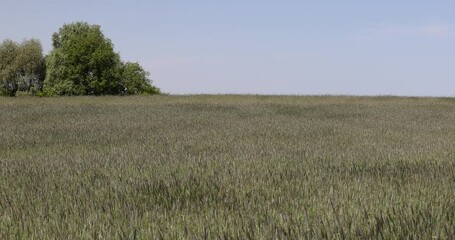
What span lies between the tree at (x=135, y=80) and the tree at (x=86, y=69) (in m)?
2.33

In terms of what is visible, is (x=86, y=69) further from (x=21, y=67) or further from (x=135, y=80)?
(x=21, y=67)

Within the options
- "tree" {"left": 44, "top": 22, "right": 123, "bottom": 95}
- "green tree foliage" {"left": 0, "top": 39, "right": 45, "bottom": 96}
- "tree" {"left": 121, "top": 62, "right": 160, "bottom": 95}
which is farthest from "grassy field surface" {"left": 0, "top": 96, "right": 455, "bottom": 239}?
"green tree foliage" {"left": 0, "top": 39, "right": 45, "bottom": 96}

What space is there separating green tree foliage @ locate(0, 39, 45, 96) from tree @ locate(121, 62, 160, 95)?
13945 millimetres

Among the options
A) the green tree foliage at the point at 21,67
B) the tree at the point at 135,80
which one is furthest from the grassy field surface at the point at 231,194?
the green tree foliage at the point at 21,67

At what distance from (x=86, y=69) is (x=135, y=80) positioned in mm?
6158

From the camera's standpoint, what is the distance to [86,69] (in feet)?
172

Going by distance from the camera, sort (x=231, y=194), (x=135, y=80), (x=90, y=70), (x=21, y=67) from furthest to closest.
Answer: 1. (x=21, y=67)
2. (x=135, y=80)
3. (x=90, y=70)
4. (x=231, y=194)

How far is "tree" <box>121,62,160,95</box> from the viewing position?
5606cm

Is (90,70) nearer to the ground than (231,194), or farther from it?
farther from it

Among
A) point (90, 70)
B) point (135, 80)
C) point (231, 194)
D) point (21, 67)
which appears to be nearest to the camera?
point (231, 194)

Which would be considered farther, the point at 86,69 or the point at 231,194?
the point at 86,69

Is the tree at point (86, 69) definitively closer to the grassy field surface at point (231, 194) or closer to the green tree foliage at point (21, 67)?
the green tree foliage at point (21, 67)

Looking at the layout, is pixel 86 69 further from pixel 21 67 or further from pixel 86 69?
pixel 21 67

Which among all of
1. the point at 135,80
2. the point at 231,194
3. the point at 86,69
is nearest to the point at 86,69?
the point at 86,69
